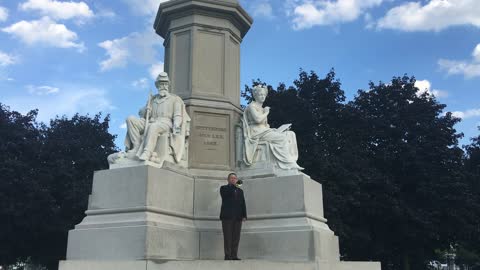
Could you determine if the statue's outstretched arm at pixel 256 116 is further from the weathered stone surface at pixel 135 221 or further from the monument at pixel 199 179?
the weathered stone surface at pixel 135 221

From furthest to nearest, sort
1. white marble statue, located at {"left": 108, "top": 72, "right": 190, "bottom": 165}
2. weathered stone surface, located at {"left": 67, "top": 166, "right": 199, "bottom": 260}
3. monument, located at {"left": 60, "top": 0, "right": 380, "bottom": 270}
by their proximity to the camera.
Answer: white marble statue, located at {"left": 108, "top": 72, "right": 190, "bottom": 165} → monument, located at {"left": 60, "top": 0, "right": 380, "bottom": 270} → weathered stone surface, located at {"left": 67, "top": 166, "right": 199, "bottom": 260}

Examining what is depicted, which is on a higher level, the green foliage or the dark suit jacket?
the green foliage

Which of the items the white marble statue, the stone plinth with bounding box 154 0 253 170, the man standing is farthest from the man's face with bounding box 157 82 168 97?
the man standing

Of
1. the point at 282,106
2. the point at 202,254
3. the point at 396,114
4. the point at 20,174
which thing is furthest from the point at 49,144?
the point at 202,254

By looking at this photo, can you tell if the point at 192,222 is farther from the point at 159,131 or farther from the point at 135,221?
the point at 159,131

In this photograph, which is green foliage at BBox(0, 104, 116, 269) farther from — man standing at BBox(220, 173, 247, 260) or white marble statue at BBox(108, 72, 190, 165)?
man standing at BBox(220, 173, 247, 260)

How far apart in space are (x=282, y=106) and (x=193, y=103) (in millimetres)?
17350

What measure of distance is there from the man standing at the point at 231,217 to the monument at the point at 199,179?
19.5 inches

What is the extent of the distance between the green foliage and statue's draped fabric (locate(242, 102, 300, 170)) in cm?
1821

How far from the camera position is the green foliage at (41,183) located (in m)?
27.3

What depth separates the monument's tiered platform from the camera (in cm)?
929

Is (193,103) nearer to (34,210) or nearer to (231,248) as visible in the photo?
(231,248)

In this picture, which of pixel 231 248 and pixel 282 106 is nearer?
pixel 231 248

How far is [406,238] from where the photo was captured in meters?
26.8
